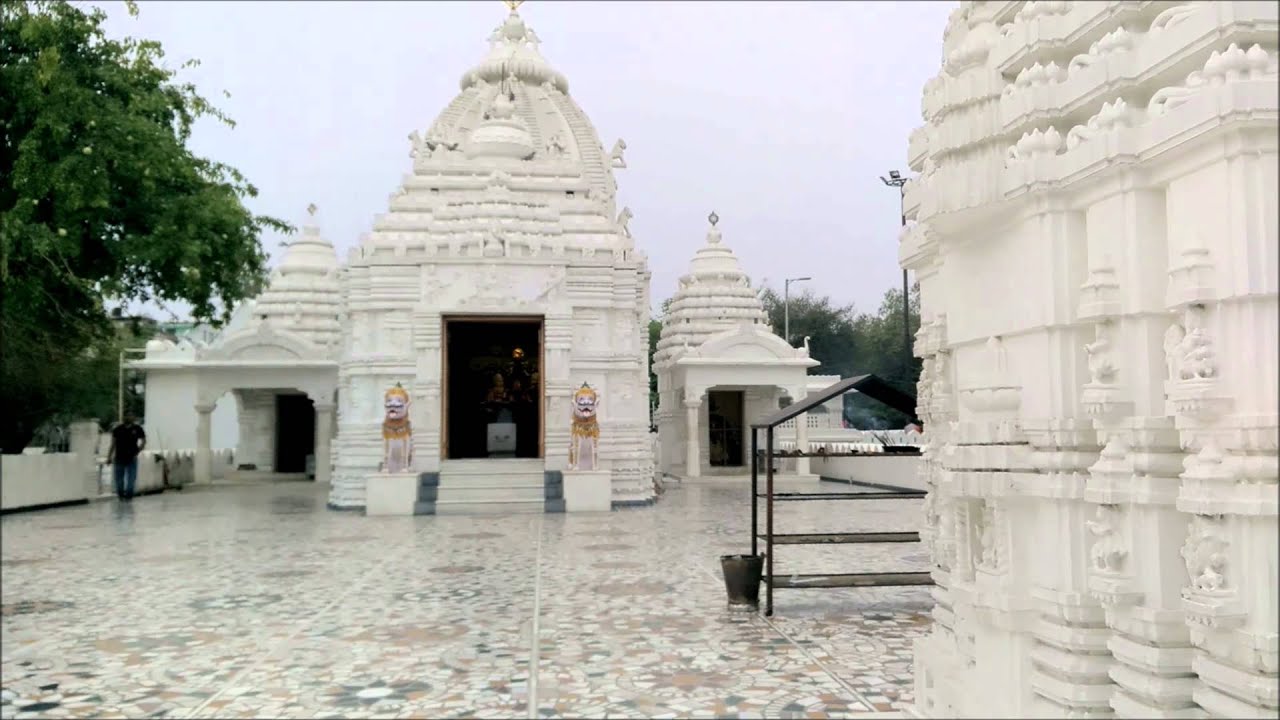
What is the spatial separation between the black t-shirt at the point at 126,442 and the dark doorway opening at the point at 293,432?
30.2ft

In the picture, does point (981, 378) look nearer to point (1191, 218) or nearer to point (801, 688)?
point (1191, 218)

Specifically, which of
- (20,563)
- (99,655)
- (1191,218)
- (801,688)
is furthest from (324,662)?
(20,563)

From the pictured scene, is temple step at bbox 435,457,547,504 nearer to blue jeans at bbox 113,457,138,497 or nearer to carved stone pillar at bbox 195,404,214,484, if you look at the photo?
blue jeans at bbox 113,457,138,497

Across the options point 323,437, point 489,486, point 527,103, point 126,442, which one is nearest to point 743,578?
point 489,486

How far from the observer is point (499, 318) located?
17.9 metres

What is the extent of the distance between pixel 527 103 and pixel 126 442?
45.9 feet

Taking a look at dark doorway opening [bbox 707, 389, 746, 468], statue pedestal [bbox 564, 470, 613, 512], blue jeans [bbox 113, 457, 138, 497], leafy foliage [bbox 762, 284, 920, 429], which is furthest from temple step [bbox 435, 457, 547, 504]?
leafy foliage [bbox 762, 284, 920, 429]

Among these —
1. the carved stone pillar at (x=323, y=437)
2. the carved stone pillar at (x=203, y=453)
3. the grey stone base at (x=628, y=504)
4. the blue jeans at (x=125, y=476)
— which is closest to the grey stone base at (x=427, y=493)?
the grey stone base at (x=628, y=504)

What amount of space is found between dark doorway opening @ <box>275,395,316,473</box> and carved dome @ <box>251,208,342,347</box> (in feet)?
11.3

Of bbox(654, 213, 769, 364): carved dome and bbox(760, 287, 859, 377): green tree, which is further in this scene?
bbox(760, 287, 859, 377): green tree

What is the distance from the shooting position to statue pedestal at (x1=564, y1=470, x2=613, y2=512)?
16531 mm

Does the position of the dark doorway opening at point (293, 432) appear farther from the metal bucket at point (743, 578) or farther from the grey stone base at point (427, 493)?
the metal bucket at point (743, 578)

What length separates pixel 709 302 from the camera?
2769 cm

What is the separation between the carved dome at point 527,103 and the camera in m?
27.0
